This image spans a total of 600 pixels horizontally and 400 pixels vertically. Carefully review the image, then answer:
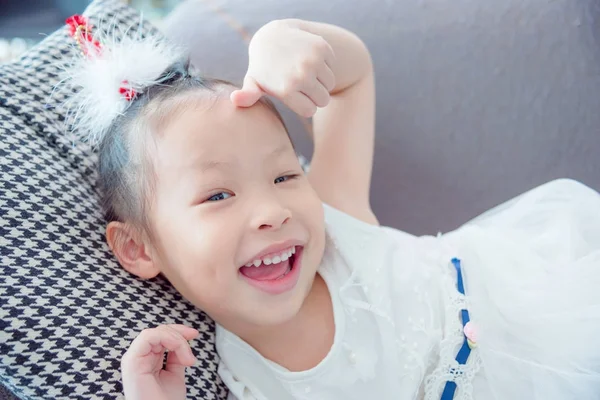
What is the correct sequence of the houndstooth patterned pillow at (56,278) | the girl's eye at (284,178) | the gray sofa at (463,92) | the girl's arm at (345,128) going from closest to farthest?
the houndstooth patterned pillow at (56,278)
the girl's eye at (284,178)
the girl's arm at (345,128)
the gray sofa at (463,92)

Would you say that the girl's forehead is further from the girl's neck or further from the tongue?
the girl's neck

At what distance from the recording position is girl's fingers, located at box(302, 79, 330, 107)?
75cm

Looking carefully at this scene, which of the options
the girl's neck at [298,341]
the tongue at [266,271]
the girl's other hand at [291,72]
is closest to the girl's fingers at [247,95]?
the girl's other hand at [291,72]

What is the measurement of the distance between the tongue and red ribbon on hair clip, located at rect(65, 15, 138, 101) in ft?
0.98

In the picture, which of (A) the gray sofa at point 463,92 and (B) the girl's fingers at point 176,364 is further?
(A) the gray sofa at point 463,92

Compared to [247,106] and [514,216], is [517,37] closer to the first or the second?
[514,216]

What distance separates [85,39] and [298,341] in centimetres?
55

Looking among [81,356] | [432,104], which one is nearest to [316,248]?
[81,356]

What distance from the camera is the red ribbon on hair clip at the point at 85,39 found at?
2.67ft

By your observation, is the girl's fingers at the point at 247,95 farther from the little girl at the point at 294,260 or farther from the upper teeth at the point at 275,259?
the upper teeth at the point at 275,259

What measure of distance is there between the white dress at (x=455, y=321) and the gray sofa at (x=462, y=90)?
201mm

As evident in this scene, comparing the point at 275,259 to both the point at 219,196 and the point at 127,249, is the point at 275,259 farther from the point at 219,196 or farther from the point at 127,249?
the point at 127,249

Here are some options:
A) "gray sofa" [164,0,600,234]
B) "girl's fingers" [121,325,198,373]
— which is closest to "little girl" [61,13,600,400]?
"girl's fingers" [121,325,198,373]

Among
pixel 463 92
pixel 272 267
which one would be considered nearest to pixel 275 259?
pixel 272 267
